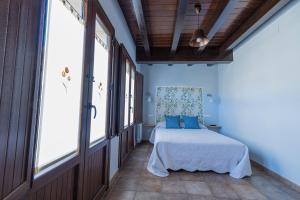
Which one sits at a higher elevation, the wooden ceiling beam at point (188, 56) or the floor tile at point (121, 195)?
the wooden ceiling beam at point (188, 56)

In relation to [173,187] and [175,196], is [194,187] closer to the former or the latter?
[173,187]

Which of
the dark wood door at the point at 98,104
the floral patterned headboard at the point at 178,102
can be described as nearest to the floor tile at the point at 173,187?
the dark wood door at the point at 98,104

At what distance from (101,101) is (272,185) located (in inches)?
112

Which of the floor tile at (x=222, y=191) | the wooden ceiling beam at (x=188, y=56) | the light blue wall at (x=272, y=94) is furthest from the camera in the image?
the wooden ceiling beam at (x=188, y=56)

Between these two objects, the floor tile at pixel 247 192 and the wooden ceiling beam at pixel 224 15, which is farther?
the wooden ceiling beam at pixel 224 15

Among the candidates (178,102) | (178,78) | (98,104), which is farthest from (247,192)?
(178,78)

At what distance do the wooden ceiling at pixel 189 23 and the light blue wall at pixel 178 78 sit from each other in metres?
1.03

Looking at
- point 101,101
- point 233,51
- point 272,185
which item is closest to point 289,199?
point 272,185

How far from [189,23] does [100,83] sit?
2.23 metres

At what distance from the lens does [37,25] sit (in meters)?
0.94

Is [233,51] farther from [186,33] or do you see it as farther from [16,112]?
[16,112]

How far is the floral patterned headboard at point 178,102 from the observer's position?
567 cm

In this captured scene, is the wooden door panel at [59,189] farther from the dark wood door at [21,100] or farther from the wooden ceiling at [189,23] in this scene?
the wooden ceiling at [189,23]

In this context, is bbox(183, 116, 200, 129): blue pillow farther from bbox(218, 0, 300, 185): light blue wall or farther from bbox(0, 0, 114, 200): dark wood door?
bbox(0, 0, 114, 200): dark wood door
